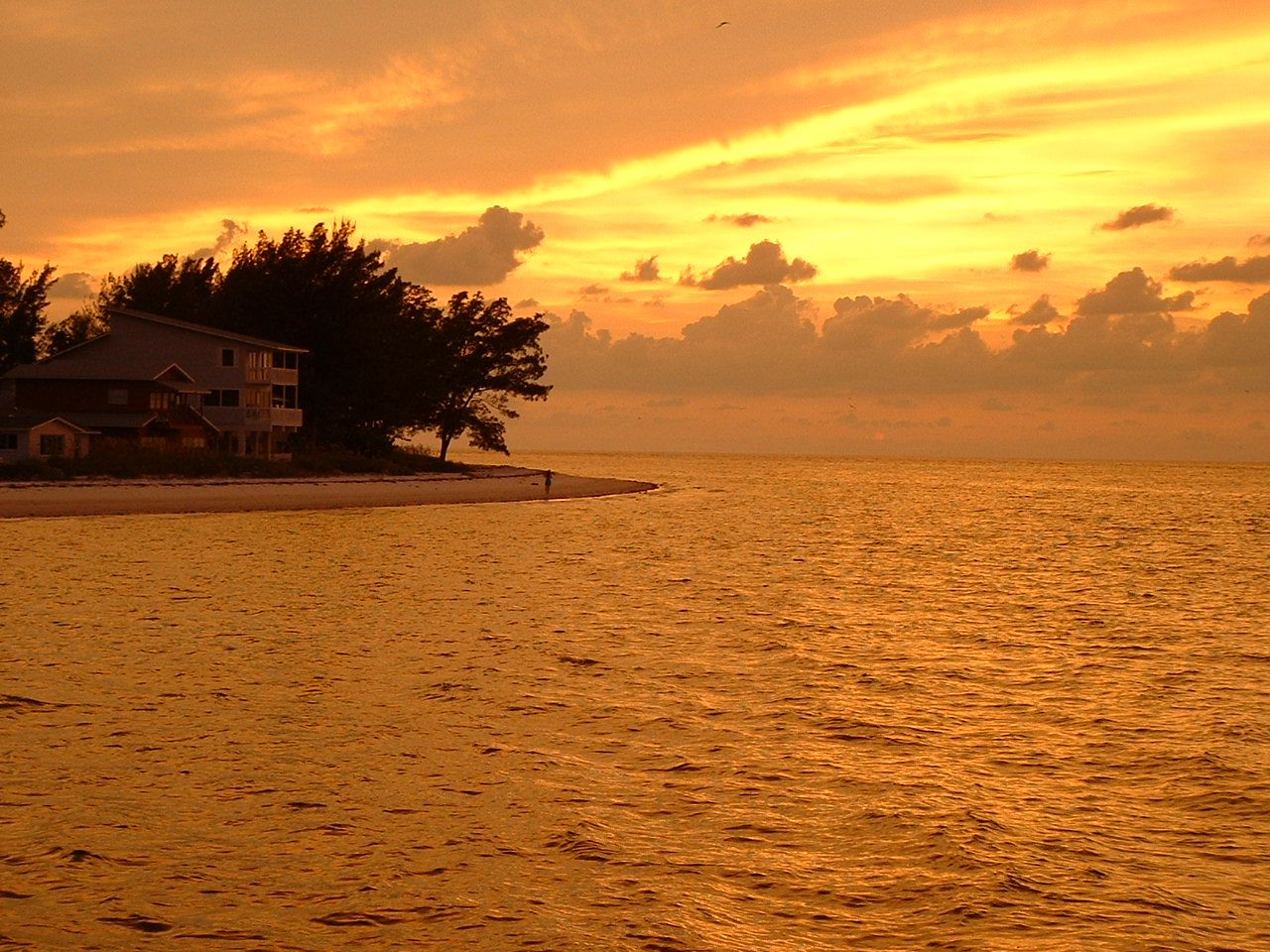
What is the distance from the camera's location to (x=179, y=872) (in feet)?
36.7

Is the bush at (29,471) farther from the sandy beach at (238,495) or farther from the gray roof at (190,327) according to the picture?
the gray roof at (190,327)

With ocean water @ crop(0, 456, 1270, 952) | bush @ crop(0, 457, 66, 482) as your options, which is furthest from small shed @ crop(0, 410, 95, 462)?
ocean water @ crop(0, 456, 1270, 952)

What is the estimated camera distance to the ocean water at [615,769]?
1060cm

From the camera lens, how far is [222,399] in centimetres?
9138

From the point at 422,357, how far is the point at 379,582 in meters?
77.8

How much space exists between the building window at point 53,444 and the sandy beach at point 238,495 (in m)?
9.53

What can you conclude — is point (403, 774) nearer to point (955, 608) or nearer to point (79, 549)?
point (955, 608)

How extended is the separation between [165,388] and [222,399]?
23.7 ft

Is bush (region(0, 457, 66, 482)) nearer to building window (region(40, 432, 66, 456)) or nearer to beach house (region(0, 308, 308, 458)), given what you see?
building window (region(40, 432, 66, 456))

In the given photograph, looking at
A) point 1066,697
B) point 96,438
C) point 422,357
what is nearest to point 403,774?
point 1066,697

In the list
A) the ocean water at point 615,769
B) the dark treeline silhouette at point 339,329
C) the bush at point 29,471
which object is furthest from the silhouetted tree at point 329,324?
the ocean water at point 615,769

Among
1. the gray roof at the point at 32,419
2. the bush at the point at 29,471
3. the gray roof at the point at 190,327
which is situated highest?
the gray roof at the point at 190,327

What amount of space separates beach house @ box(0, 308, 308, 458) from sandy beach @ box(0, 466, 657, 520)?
885 cm

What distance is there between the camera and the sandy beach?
5875cm
